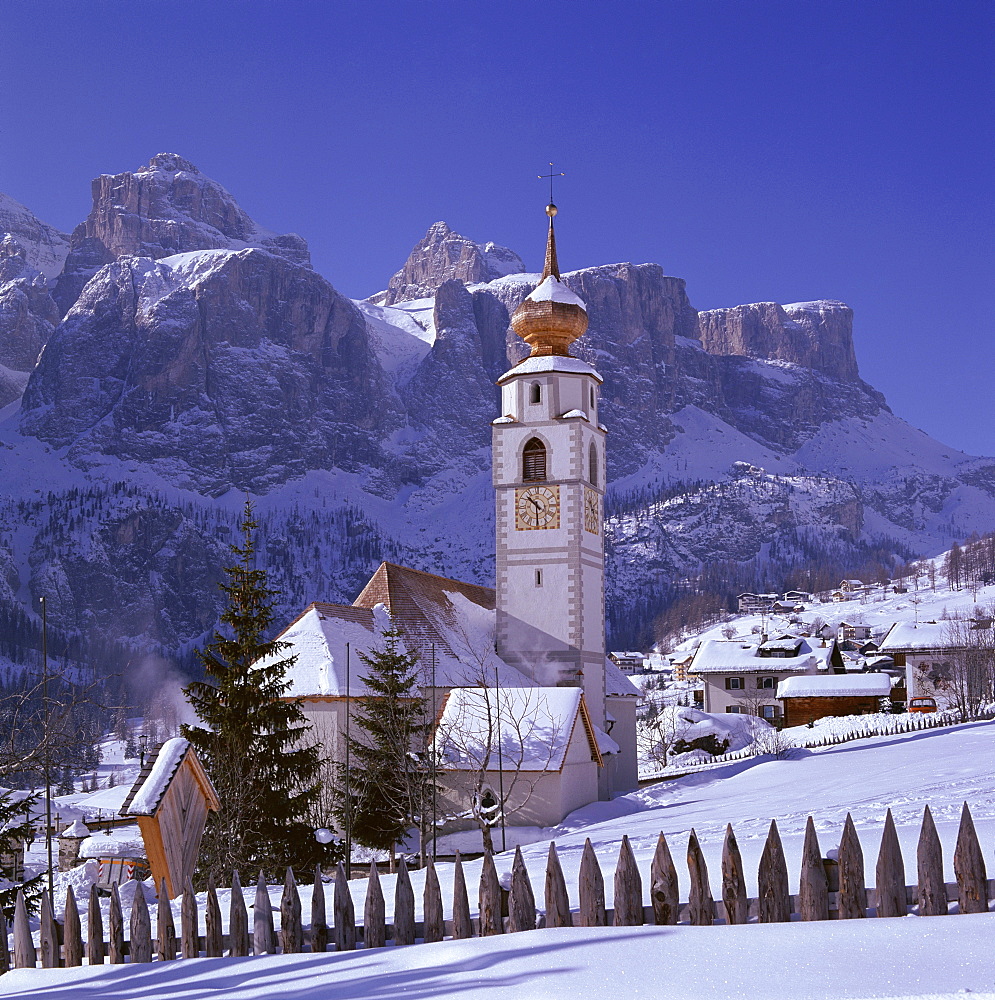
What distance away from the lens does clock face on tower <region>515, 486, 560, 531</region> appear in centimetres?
4347

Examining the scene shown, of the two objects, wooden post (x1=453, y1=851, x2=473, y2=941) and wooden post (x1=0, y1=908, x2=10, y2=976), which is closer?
wooden post (x1=453, y1=851, x2=473, y2=941)

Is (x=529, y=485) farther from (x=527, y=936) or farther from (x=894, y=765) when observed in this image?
(x=527, y=936)

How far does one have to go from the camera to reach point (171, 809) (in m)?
11.9

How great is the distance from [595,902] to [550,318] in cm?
3885

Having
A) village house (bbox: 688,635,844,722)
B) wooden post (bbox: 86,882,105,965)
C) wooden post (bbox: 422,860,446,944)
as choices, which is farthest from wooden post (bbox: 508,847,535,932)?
village house (bbox: 688,635,844,722)

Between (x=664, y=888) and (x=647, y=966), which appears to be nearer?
(x=647, y=966)

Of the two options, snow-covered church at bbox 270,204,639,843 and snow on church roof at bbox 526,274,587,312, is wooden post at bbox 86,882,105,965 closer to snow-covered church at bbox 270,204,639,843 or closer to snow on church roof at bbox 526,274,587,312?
snow-covered church at bbox 270,204,639,843

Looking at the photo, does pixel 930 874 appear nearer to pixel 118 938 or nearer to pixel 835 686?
pixel 118 938

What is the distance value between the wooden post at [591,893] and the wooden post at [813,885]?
134 cm

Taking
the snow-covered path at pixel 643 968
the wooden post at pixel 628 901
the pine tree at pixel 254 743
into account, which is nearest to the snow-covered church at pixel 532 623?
the pine tree at pixel 254 743

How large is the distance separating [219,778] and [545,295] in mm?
25654

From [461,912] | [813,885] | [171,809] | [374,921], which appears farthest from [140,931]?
[813,885]

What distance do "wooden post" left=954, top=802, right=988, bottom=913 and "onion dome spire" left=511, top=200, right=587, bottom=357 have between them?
3852cm

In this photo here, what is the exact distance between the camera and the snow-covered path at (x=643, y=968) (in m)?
6.62
